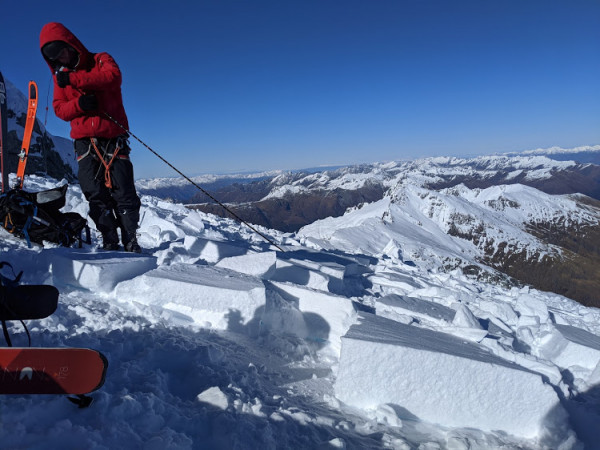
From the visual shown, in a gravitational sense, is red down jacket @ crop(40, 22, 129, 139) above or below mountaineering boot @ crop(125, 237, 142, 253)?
above

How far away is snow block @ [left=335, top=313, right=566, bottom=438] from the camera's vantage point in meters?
2.83

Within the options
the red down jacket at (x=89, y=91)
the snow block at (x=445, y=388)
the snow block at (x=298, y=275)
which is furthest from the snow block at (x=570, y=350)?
the red down jacket at (x=89, y=91)

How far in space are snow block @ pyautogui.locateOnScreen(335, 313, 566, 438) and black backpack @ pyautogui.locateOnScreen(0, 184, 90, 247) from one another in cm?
502

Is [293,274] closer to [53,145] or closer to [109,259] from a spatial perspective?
[109,259]

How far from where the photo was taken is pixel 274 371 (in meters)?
3.26

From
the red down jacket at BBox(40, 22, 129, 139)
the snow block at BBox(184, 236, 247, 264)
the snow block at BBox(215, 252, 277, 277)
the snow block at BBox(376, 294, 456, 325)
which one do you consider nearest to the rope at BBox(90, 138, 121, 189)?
the red down jacket at BBox(40, 22, 129, 139)

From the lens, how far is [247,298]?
3.96m

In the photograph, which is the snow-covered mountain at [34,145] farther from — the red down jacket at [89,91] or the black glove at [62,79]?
the black glove at [62,79]

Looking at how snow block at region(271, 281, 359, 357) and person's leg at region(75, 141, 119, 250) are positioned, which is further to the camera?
person's leg at region(75, 141, 119, 250)

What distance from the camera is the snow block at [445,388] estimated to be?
283 cm

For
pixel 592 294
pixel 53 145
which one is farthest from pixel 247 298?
pixel 592 294

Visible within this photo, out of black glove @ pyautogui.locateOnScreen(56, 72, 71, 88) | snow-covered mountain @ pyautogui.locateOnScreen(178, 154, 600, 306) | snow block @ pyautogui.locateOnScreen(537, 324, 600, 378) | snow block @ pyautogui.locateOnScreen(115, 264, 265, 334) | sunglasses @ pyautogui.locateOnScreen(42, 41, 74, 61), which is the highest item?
sunglasses @ pyautogui.locateOnScreen(42, 41, 74, 61)

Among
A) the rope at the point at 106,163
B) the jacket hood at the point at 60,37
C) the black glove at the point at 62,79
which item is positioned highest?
the jacket hood at the point at 60,37

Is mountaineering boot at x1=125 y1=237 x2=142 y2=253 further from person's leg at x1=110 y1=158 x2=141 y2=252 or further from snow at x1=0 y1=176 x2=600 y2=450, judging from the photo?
snow at x1=0 y1=176 x2=600 y2=450
